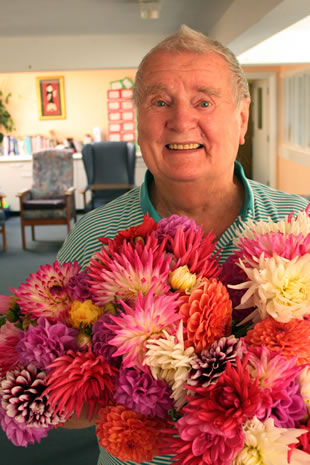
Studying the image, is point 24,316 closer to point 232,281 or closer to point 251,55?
point 232,281

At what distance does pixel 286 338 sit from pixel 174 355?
140 mm

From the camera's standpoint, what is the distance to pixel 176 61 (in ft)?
4.08

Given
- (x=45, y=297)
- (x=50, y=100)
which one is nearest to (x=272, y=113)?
(x=50, y=100)

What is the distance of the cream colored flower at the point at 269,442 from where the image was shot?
0.60 metres

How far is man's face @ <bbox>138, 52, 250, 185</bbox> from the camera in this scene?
123 cm

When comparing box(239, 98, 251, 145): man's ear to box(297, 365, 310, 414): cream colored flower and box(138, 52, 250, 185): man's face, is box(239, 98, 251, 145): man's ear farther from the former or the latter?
box(297, 365, 310, 414): cream colored flower

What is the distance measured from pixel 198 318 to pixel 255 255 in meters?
0.12

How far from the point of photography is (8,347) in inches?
31.1

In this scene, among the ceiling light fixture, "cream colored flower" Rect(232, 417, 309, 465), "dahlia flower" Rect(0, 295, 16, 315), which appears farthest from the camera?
the ceiling light fixture

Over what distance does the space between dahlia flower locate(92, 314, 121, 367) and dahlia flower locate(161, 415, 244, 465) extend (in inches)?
4.8

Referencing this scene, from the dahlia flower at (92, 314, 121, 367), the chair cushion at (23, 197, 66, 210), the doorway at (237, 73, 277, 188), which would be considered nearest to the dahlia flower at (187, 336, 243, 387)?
the dahlia flower at (92, 314, 121, 367)

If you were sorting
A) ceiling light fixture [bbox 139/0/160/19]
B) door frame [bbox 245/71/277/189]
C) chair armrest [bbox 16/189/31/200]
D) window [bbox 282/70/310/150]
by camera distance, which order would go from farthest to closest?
door frame [bbox 245/71/277/189], window [bbox 282/70/310/150], chair armrest [bbox 16/189/31/200], ceiling light fixture [bbox 139/0/160/19]

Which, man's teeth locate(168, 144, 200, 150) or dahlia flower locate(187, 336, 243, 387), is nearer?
dahlia flower locate(187, 336, 243, 387)

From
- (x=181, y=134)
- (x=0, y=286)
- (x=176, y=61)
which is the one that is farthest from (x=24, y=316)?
(x=0, y=286)
